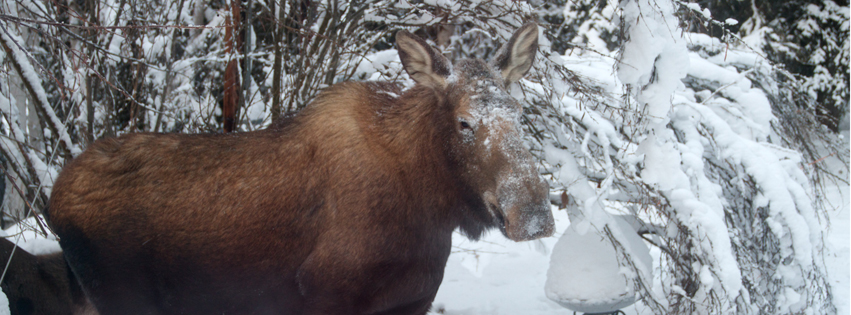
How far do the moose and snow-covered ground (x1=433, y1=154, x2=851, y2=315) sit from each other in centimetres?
169

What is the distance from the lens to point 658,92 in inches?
114

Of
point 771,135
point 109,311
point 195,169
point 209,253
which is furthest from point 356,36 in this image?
point 771,135

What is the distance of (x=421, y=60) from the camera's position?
8.57 ft

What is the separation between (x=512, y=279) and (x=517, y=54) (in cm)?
335

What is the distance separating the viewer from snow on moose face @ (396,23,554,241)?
2.22 metres

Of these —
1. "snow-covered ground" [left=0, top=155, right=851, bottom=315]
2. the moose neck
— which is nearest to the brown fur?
"snow-covered ground" [left=0, top=155, right=851, bottom=315]

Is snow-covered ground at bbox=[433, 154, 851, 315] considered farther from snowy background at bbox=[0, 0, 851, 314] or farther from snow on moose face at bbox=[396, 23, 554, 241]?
snow on moose face at bbox=[396, 23, 554, 241]

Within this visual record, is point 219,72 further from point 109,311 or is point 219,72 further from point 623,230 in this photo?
point 623,230

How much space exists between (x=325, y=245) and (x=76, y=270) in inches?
49.6

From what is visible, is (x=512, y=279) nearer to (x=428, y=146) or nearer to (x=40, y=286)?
(x=428, y=146)

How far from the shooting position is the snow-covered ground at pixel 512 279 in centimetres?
475

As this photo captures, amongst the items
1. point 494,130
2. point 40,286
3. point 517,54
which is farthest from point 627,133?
point 40,286

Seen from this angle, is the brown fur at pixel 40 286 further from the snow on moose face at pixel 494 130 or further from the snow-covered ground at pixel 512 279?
the snow-covered ground at pixel 512 279

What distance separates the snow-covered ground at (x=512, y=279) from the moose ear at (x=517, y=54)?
63.3 inches
